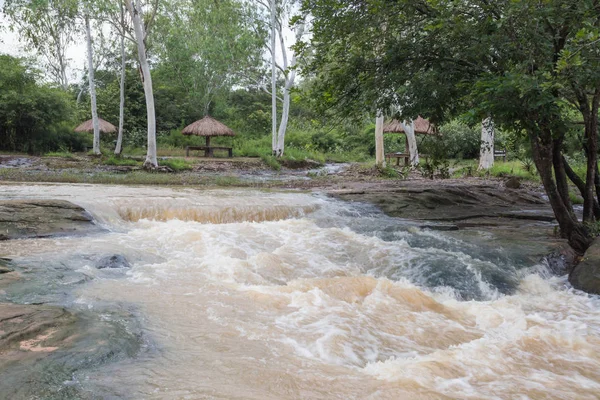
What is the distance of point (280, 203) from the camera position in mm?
9477

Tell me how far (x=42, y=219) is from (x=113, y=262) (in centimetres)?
232

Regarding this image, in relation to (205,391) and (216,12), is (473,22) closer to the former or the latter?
(205,391)

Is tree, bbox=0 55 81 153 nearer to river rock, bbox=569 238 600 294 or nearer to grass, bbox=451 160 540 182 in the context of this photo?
grass, bbox=451 160 540 182

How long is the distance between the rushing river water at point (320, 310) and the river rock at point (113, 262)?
5.6 inches

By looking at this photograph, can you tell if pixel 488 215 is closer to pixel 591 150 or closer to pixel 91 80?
pixel 591 150

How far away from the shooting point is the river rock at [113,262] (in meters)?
5.41

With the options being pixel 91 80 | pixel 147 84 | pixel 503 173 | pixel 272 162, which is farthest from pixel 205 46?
pixel 503 173

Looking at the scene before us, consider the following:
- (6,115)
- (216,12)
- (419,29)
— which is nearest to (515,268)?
(419,29)

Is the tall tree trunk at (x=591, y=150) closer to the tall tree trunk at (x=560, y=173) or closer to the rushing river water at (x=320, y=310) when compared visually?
the tall tree trunk at (x=560, y=173)

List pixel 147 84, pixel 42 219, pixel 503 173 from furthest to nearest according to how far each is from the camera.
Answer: pixel 147 84, pixel 503 173, pixel 42 219

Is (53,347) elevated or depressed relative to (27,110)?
depressed

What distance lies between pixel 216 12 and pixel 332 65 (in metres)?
15.8

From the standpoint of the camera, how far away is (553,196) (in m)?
6.79

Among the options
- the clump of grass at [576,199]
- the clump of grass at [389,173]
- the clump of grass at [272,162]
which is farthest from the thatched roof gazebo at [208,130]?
the clump of grass at [576,199]
